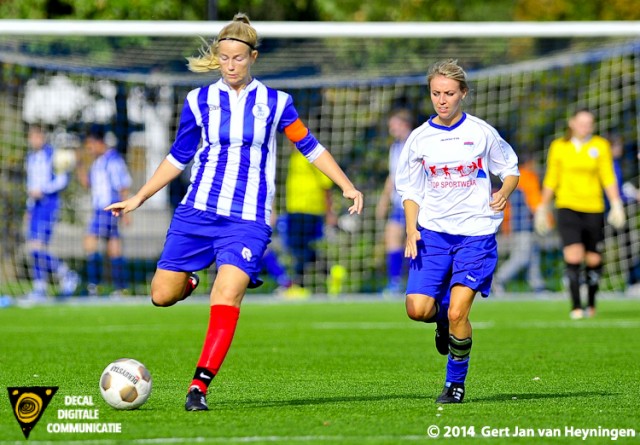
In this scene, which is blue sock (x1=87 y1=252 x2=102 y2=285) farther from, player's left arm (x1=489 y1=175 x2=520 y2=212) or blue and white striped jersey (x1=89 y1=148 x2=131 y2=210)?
player's left arm (x1=489 y1=175 x2=520 y2=212)

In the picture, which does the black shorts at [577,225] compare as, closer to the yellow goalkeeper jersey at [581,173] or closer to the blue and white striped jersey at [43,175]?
the yellow goalkeeper jersey at [581,173]

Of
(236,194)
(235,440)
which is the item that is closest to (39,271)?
(236,194)

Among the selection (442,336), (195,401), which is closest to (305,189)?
(442,336)

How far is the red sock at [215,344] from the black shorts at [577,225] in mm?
7575

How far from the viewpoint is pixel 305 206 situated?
18.3m

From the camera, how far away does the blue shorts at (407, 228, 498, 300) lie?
7.12 metres

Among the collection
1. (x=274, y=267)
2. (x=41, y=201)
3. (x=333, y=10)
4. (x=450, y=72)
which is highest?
(x=333, y=10)

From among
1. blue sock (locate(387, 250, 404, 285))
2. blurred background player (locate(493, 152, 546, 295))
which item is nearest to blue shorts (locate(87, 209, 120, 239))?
blue sock (locate(387, 250, 404, 285))

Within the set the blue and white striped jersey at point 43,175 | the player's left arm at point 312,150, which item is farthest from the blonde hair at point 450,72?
the blue and white striped jersey at point 43,175

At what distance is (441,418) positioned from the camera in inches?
247

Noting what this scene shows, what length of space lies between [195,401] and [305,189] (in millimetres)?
11823

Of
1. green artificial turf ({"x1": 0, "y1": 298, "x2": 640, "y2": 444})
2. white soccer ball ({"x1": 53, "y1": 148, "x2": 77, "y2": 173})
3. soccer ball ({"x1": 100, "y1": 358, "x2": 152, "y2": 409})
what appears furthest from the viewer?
white soccer ball ({"x1": 53, "y1": 148, "x2": 77, "y2": 173})

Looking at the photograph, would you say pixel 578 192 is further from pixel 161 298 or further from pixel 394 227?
pixel 161 298

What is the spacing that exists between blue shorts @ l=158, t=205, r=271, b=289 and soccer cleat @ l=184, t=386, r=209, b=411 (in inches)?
28.9
